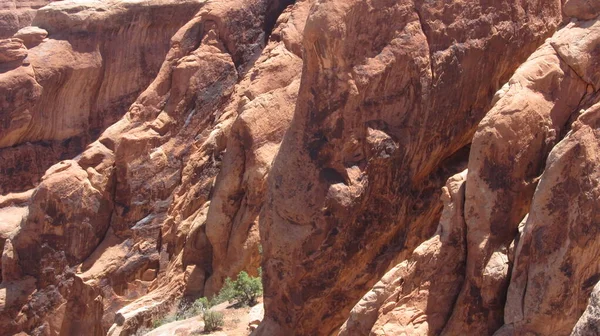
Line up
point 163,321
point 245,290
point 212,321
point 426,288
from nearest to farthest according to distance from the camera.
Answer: point 426,288 → point 212,321 → point 245,290 → point 163,321

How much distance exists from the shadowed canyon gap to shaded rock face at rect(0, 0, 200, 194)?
10 centimetres

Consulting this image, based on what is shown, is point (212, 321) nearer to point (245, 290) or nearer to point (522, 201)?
point (245, 290)

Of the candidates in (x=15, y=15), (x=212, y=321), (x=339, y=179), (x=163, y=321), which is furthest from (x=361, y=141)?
(x=15, y=15)

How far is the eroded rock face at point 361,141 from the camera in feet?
Result: 44.0

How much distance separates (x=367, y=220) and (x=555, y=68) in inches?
134

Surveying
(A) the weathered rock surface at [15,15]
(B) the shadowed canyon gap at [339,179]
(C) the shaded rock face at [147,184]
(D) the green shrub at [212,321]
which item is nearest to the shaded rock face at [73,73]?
(B) the shadowed canyon gap at [339,179]

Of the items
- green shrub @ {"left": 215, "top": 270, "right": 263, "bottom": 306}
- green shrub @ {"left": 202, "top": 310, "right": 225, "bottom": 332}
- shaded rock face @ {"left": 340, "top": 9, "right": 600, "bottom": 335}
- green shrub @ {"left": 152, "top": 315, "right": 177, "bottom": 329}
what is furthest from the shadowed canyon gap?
green shrub @ {"left": 202, "top": 310, "right": 225, "bottom": 332}

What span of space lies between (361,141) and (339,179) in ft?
1.71

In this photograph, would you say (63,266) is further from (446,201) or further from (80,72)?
(446,201)

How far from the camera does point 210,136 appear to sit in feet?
66.8

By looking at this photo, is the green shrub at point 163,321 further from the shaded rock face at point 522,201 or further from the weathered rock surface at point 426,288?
the weathered rock surface at point 426,288

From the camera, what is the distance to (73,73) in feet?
83.6

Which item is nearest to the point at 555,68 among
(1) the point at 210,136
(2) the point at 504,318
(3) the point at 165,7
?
(2) the point at 504,318

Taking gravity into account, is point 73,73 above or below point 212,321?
above
